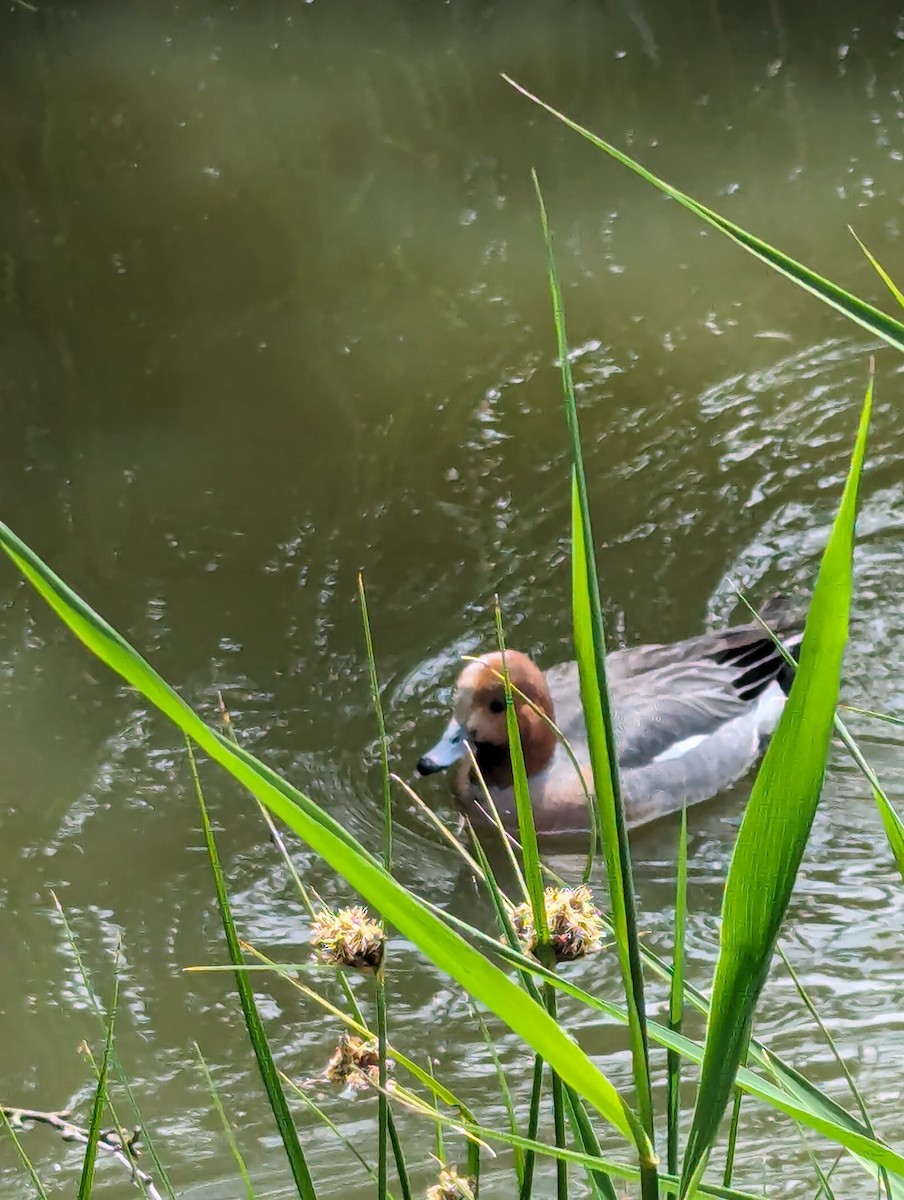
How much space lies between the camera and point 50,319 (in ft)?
17.6

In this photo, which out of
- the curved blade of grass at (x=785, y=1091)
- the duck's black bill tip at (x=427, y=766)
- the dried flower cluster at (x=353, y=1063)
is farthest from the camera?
the duck's black bill tip at (x=427, y=766)

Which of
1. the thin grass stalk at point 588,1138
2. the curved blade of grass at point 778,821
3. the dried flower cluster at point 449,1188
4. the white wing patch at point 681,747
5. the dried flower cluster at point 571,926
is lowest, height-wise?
the white wing patch at point 681,747

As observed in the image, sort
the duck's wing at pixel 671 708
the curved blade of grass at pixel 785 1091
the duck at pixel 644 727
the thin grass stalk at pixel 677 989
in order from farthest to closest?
the duck's wing at pixel 671 708, the duck at pixel 644 727, the thin grass stalk at pixel 677 989, the curved blade of grass at pixel 785 1091

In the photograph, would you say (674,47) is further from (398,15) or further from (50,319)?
(50,319)

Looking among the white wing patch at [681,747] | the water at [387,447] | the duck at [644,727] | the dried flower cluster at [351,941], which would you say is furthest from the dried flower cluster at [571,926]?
the white wing patch at [681,747]

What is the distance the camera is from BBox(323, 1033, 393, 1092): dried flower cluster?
1027mm

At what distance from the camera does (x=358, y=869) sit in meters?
0.61

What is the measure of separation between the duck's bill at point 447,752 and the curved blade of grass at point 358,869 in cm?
249

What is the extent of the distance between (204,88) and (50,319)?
8.36ft

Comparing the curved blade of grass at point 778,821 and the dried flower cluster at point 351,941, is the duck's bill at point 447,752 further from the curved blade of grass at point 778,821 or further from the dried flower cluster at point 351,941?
the curved blade of grass at point 778,821

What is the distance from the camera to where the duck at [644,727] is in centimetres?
329

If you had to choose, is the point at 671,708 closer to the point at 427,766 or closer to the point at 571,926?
the point at 427,766

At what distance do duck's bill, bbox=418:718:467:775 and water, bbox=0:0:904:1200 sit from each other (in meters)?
0.26

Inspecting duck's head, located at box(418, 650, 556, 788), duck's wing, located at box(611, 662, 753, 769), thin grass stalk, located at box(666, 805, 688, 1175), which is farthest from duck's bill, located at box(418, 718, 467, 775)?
thin grass stalk, located at box(666, 805, 688, 1175)
